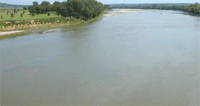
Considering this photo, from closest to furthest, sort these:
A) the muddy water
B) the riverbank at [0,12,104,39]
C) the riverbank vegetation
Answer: the muddy water, the riverbank at [0,12,104,39], the riverbank vegetation

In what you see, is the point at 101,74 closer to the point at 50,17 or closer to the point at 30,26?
the point at 30,26

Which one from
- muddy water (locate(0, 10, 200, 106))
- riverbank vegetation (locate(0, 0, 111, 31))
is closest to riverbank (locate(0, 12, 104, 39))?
riverbank vegetation (locate(0, 0, 111, 31))

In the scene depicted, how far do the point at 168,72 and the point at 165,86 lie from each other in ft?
7.60

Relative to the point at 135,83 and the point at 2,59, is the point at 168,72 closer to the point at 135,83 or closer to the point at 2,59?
the point at 135,83

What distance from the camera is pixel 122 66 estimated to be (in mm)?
14211

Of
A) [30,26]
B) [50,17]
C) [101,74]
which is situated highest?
[50,17]

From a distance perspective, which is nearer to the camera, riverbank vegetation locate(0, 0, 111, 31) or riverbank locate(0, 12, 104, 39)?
riverbank locate(0, 12, 104, 39)

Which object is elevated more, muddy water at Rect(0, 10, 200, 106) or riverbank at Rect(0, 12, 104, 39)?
riverbank at Rect(0, 12, 104, 39)

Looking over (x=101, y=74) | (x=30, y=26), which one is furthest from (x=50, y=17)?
(x=101, y=74)

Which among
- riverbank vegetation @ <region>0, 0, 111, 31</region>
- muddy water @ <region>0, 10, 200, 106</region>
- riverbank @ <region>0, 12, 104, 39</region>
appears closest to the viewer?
muddy water @ <region>0, 10, 200, 106</region>

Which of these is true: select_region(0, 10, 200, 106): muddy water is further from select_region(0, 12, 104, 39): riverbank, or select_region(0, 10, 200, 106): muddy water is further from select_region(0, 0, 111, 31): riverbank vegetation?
select_region(0, 0, 111, 31): riverbank vegetation

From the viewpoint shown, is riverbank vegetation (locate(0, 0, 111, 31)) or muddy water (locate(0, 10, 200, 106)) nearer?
muddy water (locate(0, 10, 200, 106))

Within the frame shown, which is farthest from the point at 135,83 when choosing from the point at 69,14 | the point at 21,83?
the point at 69,14

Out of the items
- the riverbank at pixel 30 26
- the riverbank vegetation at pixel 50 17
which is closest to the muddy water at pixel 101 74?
the riverbank at pixel 30 26
